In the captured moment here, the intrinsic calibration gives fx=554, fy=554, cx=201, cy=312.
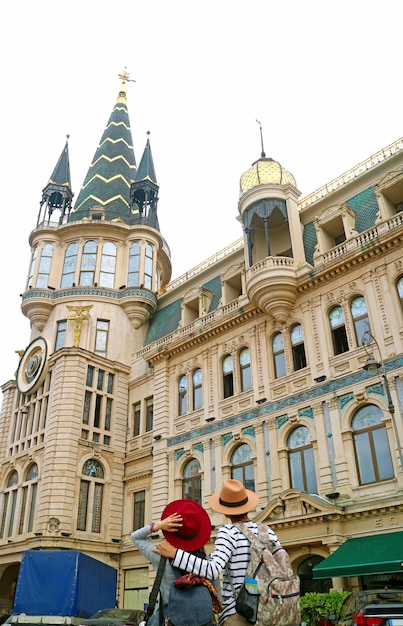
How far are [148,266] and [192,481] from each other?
15720 millimetres

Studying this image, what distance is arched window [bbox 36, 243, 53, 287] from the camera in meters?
36.0

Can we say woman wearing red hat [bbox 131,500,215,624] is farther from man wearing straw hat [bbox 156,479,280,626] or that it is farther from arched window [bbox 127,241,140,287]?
arched window [bbox 127,241,140,287]

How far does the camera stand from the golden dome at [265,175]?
27837mm

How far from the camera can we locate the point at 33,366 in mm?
34062

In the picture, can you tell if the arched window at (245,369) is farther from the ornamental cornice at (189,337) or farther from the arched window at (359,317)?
the arched window at (359,317)

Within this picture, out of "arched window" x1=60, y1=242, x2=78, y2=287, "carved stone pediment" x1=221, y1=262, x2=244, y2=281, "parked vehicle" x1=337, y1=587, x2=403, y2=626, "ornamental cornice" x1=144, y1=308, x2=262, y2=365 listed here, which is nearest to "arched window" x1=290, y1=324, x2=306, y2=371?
"ornamental cornice" x1=144, y1=308, x2=262, y2=365

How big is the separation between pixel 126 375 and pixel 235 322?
30.6 ft

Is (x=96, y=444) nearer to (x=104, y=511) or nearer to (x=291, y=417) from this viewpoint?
(x=104, y=511)

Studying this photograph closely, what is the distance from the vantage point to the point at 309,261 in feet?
85.0

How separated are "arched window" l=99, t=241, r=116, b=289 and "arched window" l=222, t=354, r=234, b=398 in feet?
37.6

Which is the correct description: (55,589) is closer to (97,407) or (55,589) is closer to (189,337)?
(97,407)

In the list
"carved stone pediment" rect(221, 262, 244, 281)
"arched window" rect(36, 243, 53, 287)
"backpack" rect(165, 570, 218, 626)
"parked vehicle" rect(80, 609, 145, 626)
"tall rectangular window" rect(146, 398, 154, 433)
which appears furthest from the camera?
"arched window" rect(36, 243, 53, 287)

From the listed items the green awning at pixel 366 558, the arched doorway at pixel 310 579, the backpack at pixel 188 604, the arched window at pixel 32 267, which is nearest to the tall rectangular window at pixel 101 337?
the arched window at pixel 32 267

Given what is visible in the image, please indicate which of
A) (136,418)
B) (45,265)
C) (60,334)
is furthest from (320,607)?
(45,265)
